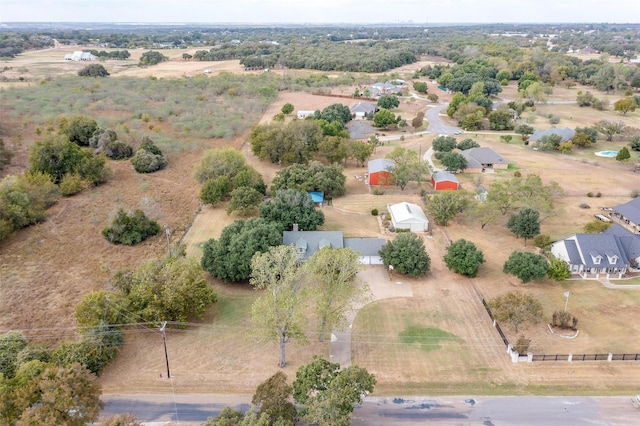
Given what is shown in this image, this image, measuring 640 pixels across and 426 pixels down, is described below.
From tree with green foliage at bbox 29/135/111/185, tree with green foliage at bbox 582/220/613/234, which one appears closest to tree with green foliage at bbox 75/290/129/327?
tree with green foliage at bbox 29/135/111/185

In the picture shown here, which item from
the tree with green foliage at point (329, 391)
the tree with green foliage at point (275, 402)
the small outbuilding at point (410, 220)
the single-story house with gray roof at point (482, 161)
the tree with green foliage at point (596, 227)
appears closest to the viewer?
the tree with green foliage at point (329, 391)

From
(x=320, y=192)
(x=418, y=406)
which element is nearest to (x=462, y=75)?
(x=320, y=192)

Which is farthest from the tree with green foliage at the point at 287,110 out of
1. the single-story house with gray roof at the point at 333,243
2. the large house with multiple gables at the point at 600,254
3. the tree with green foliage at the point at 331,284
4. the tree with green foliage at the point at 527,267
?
the tree with green foliage at the point at 331,284

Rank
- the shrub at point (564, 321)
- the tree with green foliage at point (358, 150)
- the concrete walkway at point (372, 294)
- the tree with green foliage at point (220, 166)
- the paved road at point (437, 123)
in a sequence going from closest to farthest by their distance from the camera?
the concrete walkway at point (372, 294)
the shrub at point (564, 321)
the tree with green foliage at point (220, 166)
the tree with green foliage at point (358, 150)
the paved road at point (437, 123)

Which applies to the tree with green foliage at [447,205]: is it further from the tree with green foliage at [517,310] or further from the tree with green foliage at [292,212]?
the tree with green foliage at [517,310]

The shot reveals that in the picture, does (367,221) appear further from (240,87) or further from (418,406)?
(240,87)

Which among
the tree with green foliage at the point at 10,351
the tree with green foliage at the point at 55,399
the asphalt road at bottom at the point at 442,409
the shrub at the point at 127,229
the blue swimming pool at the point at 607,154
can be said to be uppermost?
the tree with green foliage at the point at 55,399

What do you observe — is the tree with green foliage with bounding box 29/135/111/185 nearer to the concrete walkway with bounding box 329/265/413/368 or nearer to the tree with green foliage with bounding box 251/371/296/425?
the concrete walkway with bounding box 329/265/413/368

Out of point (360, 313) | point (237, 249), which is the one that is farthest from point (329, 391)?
point (237, 249)
